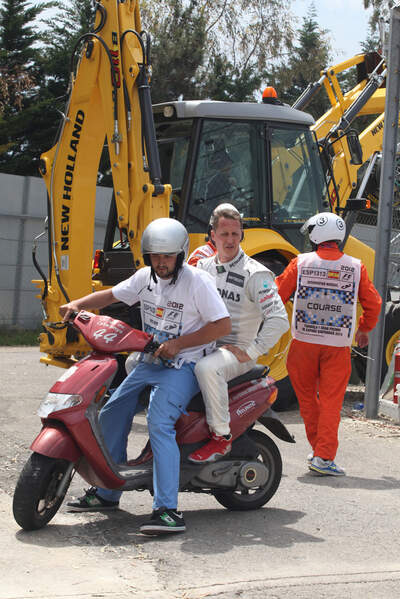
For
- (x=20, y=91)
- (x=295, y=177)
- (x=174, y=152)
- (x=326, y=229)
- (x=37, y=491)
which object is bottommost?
(x=37, y=491)

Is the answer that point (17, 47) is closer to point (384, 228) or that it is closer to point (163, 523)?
point (384, 228)

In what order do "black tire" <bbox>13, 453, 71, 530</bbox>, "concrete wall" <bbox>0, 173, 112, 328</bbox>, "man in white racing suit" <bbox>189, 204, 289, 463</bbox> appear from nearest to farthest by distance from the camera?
"black tire" <bbox>13, 453, 71, 530</bbox> → "man in white racing suit" <bbox>189, 204, 289, 463</bbox> → "concrete wall" <bbox>0, 173, 112, 328</bbox>

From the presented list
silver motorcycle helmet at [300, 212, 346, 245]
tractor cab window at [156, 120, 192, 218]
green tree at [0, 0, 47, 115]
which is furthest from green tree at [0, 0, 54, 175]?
silver motorcycle helmet at [300, 212, 346, 245]

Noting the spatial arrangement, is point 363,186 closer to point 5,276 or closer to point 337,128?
point 337,128

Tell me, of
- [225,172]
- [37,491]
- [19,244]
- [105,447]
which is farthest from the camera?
[19,244]

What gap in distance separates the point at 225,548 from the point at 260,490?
90 cm

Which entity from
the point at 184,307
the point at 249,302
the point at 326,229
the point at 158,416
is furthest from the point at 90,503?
the point at 326,229

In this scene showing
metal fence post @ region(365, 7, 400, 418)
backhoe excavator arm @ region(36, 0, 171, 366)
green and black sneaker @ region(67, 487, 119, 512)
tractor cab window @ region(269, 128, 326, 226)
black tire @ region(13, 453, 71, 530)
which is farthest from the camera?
tractor cab window @ region(269, 128, 326, 226)

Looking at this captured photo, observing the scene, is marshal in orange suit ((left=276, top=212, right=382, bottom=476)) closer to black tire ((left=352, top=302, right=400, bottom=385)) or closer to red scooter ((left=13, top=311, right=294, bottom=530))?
red scooter ((left=13, top=311, right=294, bottom=530))

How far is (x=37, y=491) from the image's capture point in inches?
184

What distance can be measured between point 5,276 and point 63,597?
13295mm

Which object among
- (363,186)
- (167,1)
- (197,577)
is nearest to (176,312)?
(197,577)

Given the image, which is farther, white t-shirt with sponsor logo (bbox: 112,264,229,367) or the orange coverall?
the orange coverall

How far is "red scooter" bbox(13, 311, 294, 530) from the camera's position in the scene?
4.75 m
